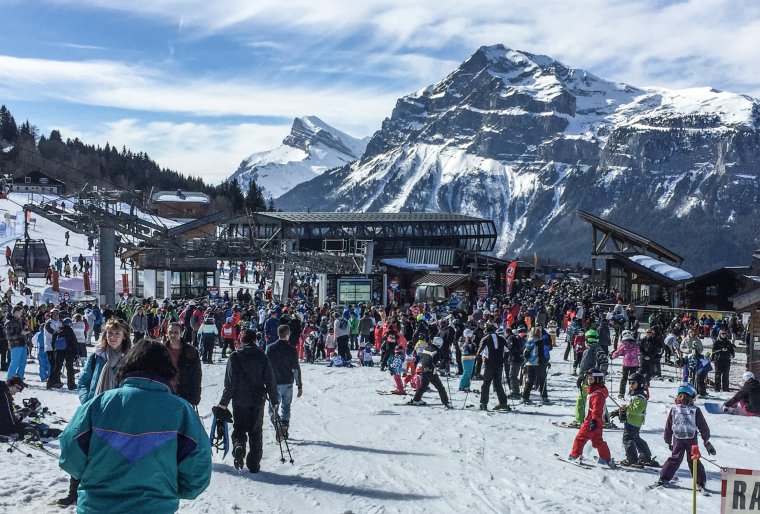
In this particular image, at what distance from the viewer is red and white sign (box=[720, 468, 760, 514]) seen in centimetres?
630

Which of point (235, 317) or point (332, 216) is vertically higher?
point (332, 216)

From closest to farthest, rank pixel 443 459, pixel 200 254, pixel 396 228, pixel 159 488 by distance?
1. pixel 159 488
2. pixel 443 459
3. pixel 200 254
4. pixel 396 228

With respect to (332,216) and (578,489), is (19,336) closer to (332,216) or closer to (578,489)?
Answer: (578,489)

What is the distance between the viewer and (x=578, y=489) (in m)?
8.67

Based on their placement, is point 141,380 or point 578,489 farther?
point 578,489

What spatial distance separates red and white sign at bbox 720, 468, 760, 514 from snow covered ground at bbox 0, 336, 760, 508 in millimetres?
1797

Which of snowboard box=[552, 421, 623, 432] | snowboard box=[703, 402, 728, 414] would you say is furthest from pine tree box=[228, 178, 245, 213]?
snowboard box=[552, 421, 623, 432]

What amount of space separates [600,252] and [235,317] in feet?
87.2

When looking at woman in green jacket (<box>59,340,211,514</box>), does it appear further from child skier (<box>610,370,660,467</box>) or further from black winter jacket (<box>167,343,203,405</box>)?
child skier (<box>610,370,660,467</box>)

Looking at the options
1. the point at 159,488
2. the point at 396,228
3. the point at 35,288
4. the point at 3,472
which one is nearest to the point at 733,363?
the point at 3,472

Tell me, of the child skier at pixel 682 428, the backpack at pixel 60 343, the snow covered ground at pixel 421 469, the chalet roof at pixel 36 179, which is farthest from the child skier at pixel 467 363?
the chalet roof at pixel 36 179

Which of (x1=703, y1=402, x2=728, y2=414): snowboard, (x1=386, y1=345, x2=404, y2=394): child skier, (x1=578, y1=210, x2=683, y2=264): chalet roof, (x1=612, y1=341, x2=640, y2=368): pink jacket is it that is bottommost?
(x1=703, y1=402, x2=728, y2=414): snowboard

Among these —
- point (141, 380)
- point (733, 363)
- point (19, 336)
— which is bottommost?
point (733, 363)

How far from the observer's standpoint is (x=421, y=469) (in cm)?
930
